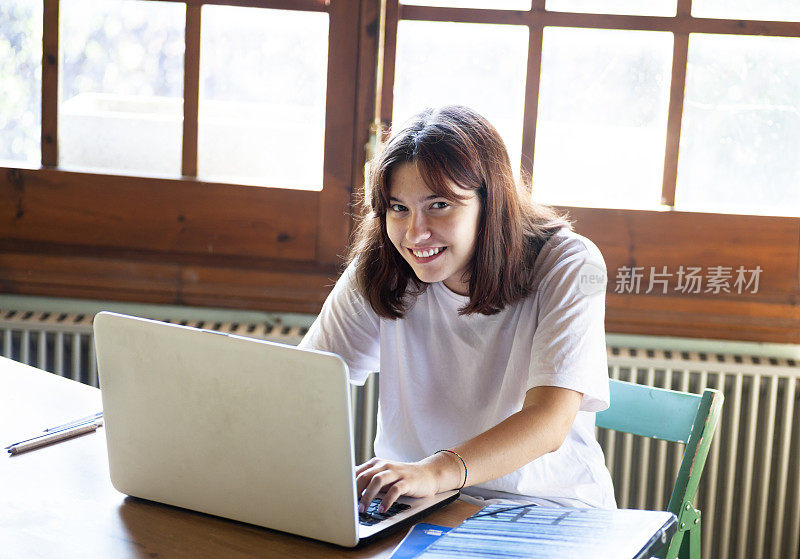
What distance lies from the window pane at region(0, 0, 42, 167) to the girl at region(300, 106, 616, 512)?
1.26 m

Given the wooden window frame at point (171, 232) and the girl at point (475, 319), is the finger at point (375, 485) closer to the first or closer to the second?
the girl at point (475, 319)

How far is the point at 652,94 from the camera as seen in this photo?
2.29m

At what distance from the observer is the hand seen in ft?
3.67

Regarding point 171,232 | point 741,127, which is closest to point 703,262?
point 741,127

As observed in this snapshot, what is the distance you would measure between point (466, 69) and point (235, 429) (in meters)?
1.54

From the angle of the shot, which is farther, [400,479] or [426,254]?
[426,254]

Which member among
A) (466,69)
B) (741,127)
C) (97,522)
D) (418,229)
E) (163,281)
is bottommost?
(97,522)

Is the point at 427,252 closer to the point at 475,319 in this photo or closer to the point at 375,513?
the point at 475,319

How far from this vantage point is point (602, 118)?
2.32 metres

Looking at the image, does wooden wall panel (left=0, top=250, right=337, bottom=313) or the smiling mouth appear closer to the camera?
the smiling mouth

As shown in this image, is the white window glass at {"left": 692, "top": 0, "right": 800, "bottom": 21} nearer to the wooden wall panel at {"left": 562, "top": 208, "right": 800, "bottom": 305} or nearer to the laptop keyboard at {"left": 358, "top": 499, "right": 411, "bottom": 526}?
the wooden wall panel at {"left": 562, "top": 208, "right": 800, "bottom": 305}

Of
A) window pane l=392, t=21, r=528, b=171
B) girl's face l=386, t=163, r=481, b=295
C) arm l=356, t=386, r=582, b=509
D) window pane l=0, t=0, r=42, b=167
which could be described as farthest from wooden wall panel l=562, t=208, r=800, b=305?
window pane l=0, t=0, r=42, b=167

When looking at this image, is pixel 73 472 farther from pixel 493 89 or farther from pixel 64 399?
pixel 493 89

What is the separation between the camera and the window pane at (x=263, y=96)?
2.35 m
